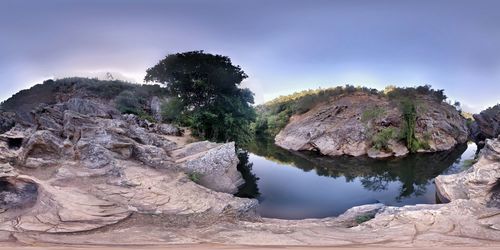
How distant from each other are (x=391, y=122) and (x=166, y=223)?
95.9ft

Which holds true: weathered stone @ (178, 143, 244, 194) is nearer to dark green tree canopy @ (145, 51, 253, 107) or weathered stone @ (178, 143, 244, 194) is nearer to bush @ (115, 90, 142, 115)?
dark green tree canopy @ (145, 51, 253, 107)

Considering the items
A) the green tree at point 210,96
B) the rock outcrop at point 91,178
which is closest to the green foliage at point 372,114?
the green tree at point 210,96

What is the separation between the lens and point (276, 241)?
8.41 m

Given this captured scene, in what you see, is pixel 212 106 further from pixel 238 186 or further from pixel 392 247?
pixel 392 247

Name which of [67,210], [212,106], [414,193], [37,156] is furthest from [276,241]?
[212,106]

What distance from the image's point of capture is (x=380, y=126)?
112 feet

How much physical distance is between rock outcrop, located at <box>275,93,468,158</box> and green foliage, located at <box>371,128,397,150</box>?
13 centimetres

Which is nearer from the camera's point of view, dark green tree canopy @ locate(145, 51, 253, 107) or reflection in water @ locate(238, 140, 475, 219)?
reflection in water @ locate(238, 140, 475, 219)

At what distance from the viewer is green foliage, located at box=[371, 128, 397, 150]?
31.7 m

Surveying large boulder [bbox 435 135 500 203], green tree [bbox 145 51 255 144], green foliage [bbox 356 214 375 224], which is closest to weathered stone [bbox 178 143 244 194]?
green tree [bbox 145 51 255 144]

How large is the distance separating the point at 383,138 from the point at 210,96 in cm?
1686

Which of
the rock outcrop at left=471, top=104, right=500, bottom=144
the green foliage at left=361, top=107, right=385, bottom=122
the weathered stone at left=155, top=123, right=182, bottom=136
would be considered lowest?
the weathered stone at left=155, top=123, right=182, bottom=136

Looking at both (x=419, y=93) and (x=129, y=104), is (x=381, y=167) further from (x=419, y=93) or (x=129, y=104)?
(x=129, y=104)

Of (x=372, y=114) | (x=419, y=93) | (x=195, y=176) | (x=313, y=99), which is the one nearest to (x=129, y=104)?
(x=195, y=176)
